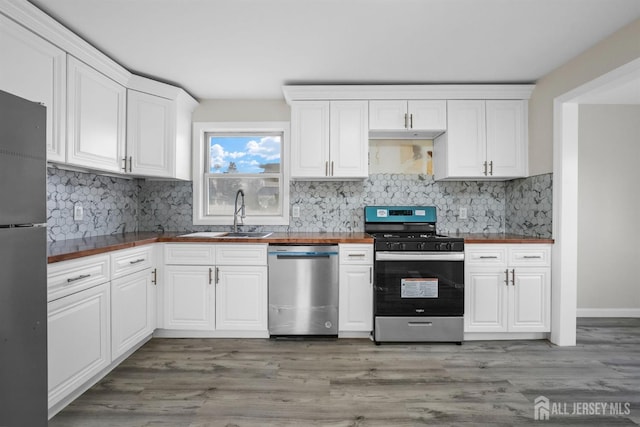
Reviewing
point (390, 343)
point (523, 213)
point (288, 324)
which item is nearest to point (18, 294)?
point (288, 324)

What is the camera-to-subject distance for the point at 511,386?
218 cm

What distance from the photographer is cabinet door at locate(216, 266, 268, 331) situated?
2.92 m

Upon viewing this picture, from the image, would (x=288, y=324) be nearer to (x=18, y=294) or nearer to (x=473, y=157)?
(x=18, y=294)

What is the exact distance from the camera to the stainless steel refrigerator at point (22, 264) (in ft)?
4.13

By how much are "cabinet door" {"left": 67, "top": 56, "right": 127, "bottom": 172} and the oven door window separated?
96.6 inches

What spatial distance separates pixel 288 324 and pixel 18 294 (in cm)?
195

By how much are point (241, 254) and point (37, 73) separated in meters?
1.84

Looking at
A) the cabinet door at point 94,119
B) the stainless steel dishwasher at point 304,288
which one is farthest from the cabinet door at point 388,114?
the cabinet door at point 94,119

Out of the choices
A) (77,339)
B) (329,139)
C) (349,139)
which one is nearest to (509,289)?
(349,139)

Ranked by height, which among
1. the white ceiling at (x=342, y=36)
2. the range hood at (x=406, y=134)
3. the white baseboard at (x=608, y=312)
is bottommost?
the white baseboard at (x=608, y=312)

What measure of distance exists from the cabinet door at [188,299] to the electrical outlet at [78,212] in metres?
0.82

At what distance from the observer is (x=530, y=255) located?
114 inches

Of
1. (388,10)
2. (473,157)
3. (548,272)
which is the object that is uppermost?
(388,10)

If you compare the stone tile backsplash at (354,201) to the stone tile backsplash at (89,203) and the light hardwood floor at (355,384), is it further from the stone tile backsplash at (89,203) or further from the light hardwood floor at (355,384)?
the light hardwood floor at (355,384)
